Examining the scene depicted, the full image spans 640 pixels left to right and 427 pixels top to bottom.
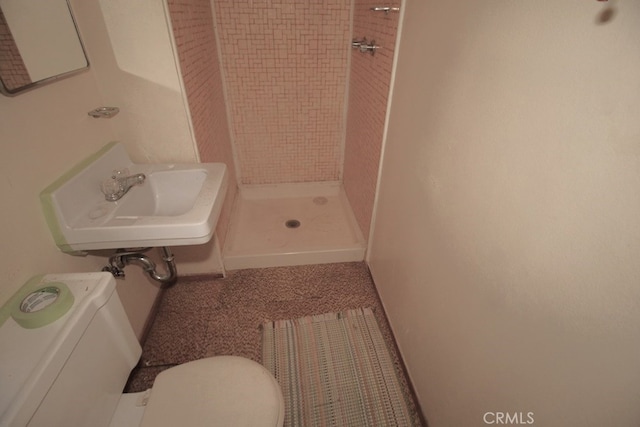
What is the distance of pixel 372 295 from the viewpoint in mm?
1757

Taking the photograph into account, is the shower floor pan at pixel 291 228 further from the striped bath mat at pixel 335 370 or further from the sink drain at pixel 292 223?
the striped bath mat at pixel 335 370

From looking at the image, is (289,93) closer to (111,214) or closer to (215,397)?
(111,214)

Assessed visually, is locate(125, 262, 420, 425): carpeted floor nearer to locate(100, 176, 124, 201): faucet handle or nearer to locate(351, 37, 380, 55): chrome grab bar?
locate(100, 176, 124, 201): faucet handle

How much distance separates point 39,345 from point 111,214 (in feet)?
1.64

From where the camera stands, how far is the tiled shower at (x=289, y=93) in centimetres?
158

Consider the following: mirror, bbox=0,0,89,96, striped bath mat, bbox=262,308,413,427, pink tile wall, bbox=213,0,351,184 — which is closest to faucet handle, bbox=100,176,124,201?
mirror, bbox=0,0,89,96

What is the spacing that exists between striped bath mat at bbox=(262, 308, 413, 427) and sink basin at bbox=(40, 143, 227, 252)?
30.9 inches

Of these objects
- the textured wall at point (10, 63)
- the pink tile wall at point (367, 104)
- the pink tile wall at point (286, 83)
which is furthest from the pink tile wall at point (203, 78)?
the pink tile wall at point (367, 104)

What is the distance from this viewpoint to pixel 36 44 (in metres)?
0.90

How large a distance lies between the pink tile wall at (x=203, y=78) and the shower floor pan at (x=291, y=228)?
164 mm

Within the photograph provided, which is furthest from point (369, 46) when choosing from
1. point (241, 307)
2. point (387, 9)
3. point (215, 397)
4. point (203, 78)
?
point (215, 397)

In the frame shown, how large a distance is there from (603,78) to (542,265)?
350 mm

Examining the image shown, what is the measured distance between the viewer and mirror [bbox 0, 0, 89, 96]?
2.61 feet

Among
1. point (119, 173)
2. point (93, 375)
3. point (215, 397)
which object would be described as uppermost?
point (119, 173)
